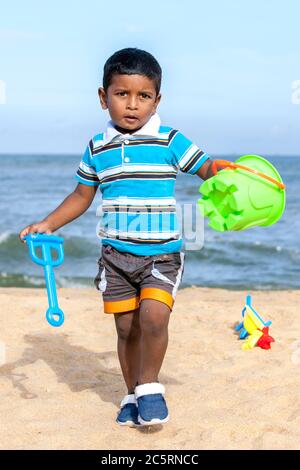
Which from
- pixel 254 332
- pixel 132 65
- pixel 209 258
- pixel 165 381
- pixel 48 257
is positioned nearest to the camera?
pixel 132 65

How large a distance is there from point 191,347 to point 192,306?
1225 mm

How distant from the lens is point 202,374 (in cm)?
427

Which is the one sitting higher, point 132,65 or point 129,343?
point 132,65

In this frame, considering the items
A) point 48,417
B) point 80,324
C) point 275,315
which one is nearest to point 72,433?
point 48,417

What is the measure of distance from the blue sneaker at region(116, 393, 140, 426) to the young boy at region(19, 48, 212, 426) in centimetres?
1

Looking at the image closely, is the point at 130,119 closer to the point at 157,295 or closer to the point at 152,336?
the point at 157,295

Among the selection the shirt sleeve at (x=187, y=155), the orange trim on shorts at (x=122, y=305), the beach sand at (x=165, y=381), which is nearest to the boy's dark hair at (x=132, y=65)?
the shirt sleeve at (x=187, y=155)

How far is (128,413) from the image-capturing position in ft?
11.3

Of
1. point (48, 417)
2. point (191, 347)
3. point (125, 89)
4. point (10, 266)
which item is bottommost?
point (10, 266)

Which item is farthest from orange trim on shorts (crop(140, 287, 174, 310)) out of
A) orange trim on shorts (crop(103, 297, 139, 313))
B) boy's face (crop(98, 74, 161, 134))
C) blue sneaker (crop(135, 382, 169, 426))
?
boy's face (crop(98, 74, 161, 134))

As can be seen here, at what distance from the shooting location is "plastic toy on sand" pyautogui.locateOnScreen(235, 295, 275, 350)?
4.75 metres

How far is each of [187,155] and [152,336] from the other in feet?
2.85

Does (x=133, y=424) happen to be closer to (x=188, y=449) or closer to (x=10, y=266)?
(x=188, y=449)

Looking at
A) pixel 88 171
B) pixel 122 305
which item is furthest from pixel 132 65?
pixel 122 305
